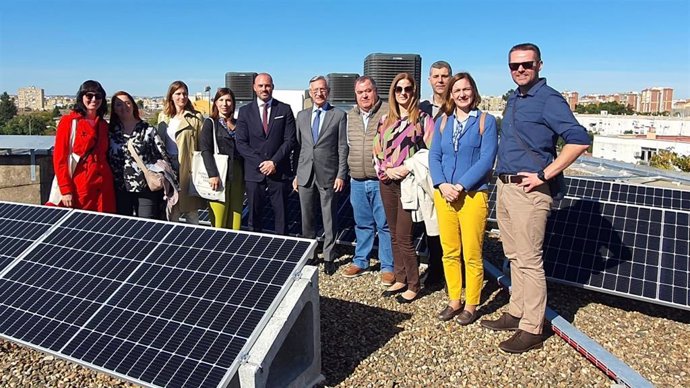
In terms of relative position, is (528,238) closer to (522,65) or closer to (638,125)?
(522,65)

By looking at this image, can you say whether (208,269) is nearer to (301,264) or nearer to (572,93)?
(301,264)

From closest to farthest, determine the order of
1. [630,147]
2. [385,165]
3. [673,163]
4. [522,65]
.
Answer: [522,65]
[385,165]
[673,163]
[630,147]

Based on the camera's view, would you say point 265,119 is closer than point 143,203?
No

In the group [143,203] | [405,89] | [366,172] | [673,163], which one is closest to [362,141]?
[366,172]

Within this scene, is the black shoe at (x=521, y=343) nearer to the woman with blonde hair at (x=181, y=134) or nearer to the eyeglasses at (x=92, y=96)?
the woman with blonde hair at (x=181, y=134)

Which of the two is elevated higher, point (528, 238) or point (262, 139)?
point (262, 139)

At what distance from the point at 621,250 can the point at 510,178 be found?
1.95 meters

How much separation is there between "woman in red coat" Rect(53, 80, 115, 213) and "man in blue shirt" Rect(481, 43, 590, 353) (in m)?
3.75

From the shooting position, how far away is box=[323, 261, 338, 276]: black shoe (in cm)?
591

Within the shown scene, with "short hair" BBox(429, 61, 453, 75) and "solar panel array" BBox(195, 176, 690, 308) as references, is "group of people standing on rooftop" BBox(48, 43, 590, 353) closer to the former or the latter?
"short hair" BBox(429, 61, 453, 75)

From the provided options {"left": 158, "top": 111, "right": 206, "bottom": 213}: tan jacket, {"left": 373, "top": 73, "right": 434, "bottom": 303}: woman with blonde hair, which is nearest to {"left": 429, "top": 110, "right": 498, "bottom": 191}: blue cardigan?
{"left": 373, "top": 73, "right": 434, "bottom": 303}: woman with blonde hair

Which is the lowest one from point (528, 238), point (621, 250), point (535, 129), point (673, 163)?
point (673, 163)

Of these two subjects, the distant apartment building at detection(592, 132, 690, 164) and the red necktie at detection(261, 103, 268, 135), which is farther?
the distant apartment building at detection(592, 132, 690, 164)

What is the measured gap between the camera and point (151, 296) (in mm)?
3438
